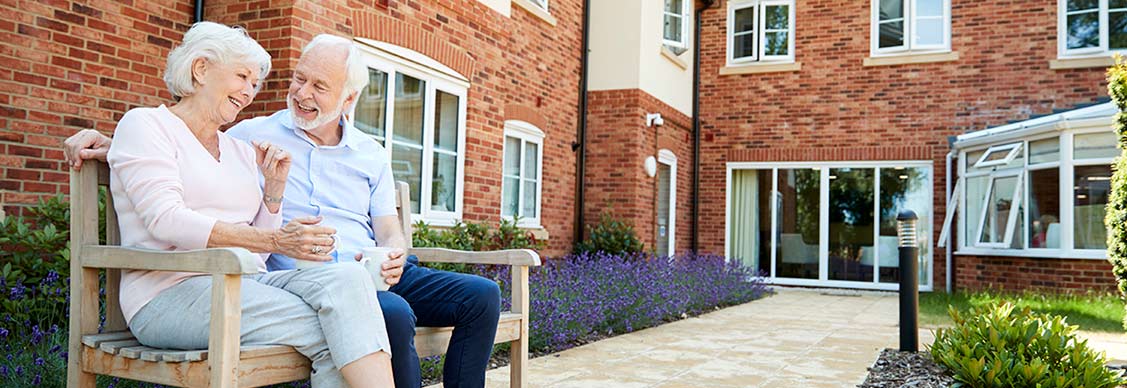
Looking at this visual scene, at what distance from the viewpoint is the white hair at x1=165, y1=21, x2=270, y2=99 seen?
2.20m

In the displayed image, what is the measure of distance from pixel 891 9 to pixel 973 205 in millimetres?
2880

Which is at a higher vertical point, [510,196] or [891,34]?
[891,34]

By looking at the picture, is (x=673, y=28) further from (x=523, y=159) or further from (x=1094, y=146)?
(x=1094, y=146)

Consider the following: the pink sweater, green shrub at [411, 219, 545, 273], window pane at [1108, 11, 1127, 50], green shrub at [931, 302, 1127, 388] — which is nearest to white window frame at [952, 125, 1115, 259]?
window pane at [1108, 11, 1127, 50]

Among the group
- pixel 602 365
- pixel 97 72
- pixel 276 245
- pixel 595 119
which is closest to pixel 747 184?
pixel 595 119

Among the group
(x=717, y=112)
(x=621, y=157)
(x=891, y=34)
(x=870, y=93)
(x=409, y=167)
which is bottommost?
(x=409, y=167)

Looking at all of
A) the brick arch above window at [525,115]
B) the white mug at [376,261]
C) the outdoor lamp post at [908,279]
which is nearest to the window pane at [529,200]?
the brick arch above window at [525,115]

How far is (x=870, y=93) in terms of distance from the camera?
37.6 ft

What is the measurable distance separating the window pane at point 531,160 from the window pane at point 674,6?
3190 mm

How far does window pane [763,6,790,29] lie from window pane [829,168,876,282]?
223cm

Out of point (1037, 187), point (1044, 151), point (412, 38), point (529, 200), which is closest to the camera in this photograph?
point (412, 38)

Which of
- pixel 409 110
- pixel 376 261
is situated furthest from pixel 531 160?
pixel 376 261

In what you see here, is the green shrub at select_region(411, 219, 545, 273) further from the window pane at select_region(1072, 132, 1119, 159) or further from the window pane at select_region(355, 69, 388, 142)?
the window pane at select_region(1072, 132, 1119, 159)

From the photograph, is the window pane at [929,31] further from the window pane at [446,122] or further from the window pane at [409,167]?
the window pane at [409,167]
